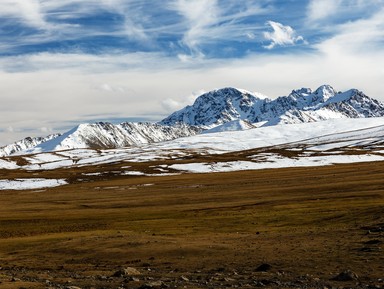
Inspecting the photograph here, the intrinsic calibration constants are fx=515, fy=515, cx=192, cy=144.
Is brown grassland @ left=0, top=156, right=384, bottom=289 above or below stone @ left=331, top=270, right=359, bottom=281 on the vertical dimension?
below

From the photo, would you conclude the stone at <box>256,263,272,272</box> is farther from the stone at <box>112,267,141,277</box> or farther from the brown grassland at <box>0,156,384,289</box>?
the stone at <box>112,267,141,277</box>

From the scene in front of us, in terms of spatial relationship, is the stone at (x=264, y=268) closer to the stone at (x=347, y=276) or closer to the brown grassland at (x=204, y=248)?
the brown grassland at (x=204, y=248)

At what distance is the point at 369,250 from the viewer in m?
31.1

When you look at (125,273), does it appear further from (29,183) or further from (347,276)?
(29,183)

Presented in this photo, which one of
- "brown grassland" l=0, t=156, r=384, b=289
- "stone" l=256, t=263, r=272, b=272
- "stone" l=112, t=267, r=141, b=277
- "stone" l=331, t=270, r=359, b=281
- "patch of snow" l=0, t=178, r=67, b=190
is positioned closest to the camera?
"stone" l=331, t=270, r=359, b=281

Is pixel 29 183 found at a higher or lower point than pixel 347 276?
lower

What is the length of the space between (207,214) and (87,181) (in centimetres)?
10625

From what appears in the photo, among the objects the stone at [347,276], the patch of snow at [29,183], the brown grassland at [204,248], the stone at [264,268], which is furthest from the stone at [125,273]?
the patch of snow at [29,183]

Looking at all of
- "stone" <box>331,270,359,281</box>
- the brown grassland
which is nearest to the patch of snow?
the brown grassland

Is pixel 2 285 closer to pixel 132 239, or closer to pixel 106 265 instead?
pixel 106 265

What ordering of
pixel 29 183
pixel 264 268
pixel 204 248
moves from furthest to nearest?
1. pixel 29 183
2. pixel 204 248
3. pixel 264 268

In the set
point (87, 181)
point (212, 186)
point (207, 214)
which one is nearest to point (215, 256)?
point (207, 214)

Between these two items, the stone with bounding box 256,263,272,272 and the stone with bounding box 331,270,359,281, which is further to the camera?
the stone with bounding box 256,263,272,272

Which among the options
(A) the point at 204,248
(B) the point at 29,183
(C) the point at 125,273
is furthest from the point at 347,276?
(B) the point at 29,183
